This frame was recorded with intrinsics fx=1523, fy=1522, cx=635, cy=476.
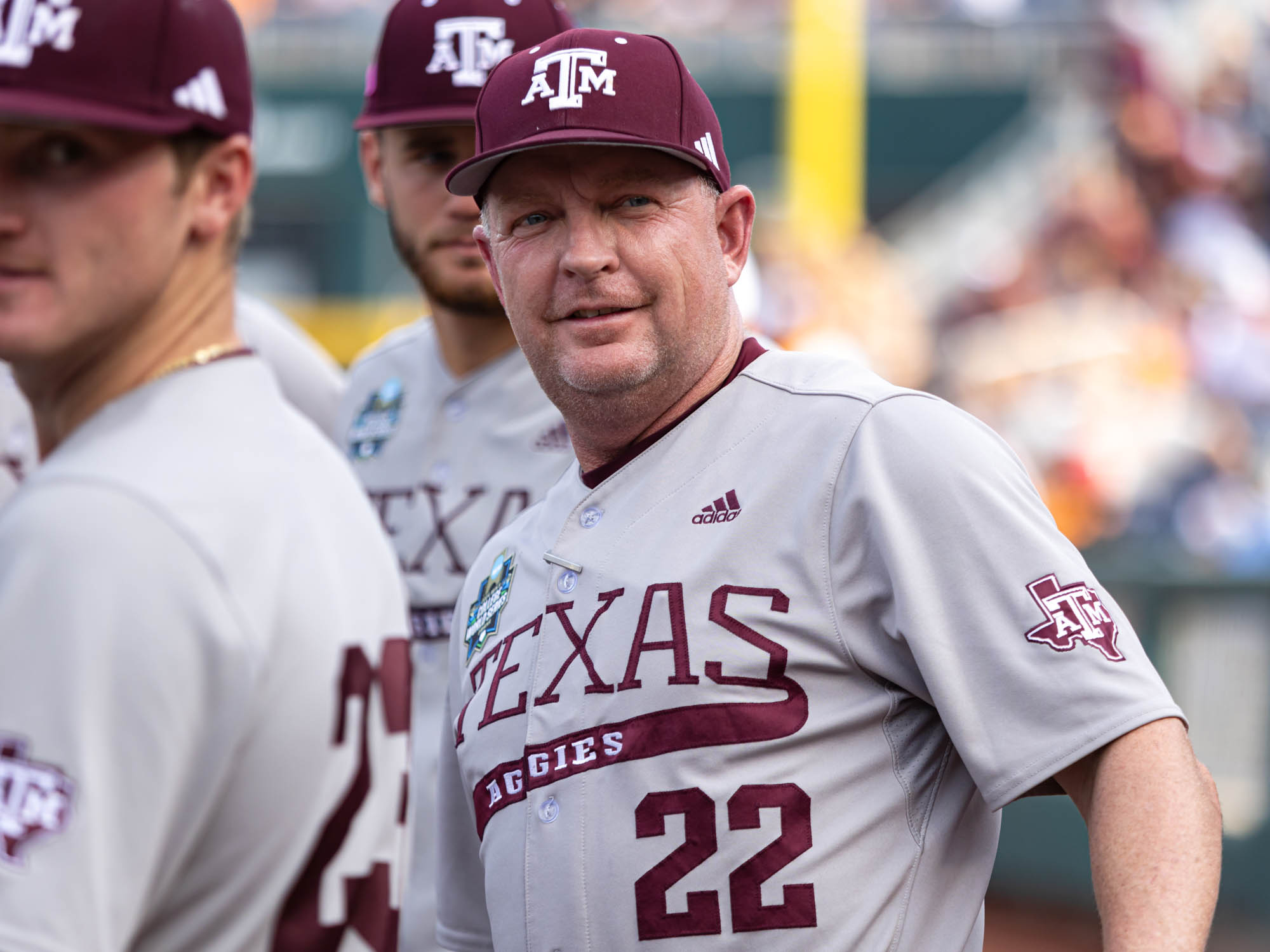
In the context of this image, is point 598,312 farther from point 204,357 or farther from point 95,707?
point 95,707

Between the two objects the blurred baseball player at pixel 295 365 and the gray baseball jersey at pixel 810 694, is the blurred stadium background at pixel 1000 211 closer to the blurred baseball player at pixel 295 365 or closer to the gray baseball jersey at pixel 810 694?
the blurred baseball player at pixel 295 365

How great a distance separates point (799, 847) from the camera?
155cm

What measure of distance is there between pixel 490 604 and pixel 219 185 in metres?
0.64

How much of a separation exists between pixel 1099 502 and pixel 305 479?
8.78 m

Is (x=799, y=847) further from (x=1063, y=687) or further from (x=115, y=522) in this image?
(x=115, y=522)

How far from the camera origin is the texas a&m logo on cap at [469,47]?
104 inches

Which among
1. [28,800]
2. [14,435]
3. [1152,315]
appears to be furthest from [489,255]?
[1152,315]

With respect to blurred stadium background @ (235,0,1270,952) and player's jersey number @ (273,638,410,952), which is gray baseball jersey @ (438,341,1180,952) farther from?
blurred stadium background @ (235,0,1270,952)

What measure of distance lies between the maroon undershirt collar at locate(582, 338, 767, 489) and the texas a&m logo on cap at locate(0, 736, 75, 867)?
0.80 metres

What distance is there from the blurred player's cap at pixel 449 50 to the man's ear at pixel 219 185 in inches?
41.8

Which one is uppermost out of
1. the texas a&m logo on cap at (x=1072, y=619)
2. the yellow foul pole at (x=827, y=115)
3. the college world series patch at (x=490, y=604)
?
the yellow foul pole at (x=827, y=115)

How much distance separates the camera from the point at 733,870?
155 centimetres

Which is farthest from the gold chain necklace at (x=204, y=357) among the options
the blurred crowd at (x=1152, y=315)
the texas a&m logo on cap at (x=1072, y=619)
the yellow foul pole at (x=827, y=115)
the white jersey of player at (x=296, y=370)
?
the yellow foul pole at (x=827, y=115)

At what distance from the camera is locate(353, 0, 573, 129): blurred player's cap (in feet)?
8.73
